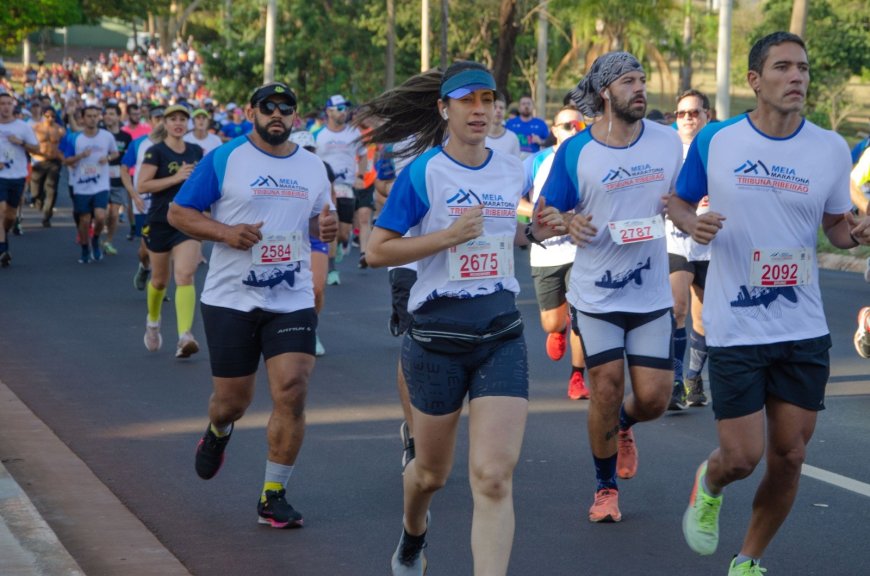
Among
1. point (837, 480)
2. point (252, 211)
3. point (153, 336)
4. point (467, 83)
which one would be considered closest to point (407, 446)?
point (252, 211)

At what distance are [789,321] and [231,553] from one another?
97.8 inches

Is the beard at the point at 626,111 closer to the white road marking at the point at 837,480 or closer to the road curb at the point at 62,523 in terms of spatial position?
the white road marking at the point at 837,480

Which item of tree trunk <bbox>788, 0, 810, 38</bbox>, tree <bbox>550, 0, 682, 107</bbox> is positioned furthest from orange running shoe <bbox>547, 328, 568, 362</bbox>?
tree <bbox>550, 0, 682, 107</bbox>

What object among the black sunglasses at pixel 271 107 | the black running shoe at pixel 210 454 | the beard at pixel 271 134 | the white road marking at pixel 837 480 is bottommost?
the white road marking at pixel 837 480

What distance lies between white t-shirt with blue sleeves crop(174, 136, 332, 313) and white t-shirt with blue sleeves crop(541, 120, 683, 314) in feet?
3.95

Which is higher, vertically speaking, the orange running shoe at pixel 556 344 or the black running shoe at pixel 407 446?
the black running shoe at pixel 407 446

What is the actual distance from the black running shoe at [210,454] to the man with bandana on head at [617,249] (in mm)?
1760

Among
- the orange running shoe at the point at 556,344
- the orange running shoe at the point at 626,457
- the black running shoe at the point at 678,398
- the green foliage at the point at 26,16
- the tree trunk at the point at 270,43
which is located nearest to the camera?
the orange running shoe at the point at 626,457

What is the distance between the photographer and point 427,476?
5508mm

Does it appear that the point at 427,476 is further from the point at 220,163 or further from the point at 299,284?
the point at 220,163

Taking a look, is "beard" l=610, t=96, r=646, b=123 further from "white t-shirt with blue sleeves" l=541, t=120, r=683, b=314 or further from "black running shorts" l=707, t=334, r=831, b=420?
"black running shorts" l=707, t=334, r=831, b=420

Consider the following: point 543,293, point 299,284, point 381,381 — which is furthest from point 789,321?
point 381,381

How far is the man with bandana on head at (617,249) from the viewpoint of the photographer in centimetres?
675

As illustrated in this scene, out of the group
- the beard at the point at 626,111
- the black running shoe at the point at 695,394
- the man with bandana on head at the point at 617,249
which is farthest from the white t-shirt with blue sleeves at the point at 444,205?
the black running shoe at the point at 695,394
